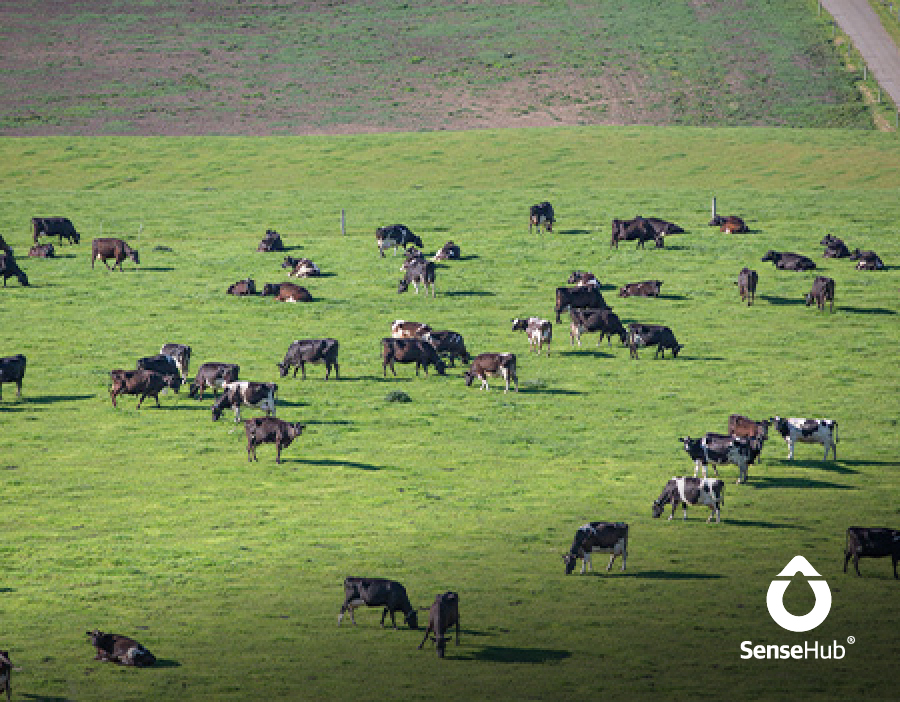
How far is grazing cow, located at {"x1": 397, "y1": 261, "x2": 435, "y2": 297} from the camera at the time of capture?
52688mm

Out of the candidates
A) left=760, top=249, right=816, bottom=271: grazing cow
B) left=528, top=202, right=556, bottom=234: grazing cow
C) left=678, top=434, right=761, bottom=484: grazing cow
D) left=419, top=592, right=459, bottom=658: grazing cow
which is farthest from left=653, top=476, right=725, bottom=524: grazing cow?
left=528, top=202, right=556, bottom=234: grazing cow

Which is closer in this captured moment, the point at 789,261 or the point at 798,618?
the point at 798,618

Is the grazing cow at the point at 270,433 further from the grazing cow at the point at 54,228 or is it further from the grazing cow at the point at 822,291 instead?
the grazing cow at the point at 54,228

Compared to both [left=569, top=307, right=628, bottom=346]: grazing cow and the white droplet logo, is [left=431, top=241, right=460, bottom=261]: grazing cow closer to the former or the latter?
[left=569, top=307, right=628, bottom=346]: grazing cow

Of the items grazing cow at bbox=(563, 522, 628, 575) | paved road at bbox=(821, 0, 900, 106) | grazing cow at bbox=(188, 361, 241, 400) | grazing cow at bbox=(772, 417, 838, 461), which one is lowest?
grazing cow at bbox=(563, 522, 628, 575)

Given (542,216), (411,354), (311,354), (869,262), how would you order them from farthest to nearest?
(542,216), (869,262), (411,354), (311,354)

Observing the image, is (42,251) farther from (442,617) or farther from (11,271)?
(442,617)

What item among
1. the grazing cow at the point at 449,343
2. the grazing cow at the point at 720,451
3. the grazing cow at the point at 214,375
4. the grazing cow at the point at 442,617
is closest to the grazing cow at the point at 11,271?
the grazing cow at the point at 214,375

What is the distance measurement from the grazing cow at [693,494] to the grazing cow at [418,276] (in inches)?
984

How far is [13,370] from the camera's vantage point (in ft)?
131

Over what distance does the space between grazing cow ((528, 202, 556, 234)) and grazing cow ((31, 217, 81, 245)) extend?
2375cm

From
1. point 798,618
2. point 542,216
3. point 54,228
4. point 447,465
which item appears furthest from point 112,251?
point 798,618

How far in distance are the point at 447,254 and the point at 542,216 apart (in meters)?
8.43

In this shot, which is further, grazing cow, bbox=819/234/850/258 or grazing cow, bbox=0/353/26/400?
grazing cow, bbox=819/234/850/258
